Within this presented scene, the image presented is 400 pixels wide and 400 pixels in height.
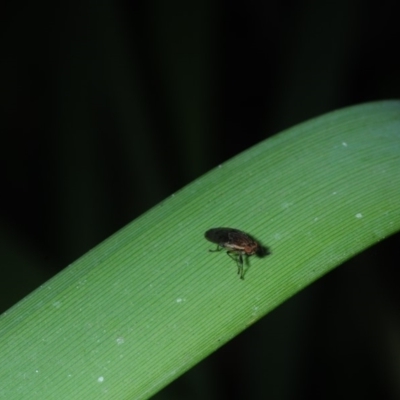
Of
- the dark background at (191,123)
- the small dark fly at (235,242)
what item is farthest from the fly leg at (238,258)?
the dark background at (191,123)

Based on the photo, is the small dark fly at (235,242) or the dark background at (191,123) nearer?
the small dark fly at (235,242)

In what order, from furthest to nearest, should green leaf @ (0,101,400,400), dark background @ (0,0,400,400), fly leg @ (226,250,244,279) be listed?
dark background @ (0,0,400,400) → fly leg @ (226,250,244,279) → green leaf @ (0,101,400,400)

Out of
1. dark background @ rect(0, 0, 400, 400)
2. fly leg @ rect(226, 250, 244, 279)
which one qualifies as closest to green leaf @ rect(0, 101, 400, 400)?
fly leg @ rect(226, 250, 244, 279)

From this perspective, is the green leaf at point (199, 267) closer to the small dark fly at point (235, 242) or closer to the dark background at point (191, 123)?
the small dark fly at point (235, 242)

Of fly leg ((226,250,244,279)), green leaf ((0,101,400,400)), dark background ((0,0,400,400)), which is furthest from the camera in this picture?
dark background ((0,0,400,400))

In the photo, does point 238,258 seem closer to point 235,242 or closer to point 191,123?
point 235,242

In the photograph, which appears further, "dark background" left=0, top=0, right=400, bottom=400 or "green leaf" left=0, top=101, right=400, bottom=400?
"dark background" left=0, top=0, right=400, bottom=400

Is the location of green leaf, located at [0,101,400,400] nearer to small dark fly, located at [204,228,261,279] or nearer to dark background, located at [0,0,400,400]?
small dark fly, located at [204,228,261,279]
